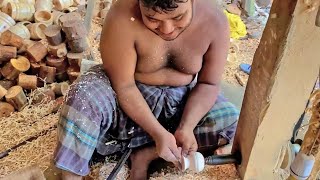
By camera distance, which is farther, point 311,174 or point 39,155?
point 39,155

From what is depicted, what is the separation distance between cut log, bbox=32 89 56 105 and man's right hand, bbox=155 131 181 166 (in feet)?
3.72

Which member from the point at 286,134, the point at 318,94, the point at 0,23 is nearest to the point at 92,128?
the point at 286,134

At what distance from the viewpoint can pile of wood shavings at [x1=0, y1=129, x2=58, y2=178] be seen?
6.60 feet

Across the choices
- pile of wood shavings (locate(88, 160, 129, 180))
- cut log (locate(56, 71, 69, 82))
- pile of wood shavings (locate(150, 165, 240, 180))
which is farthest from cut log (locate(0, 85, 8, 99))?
pile of wood shavings (locate(150, 165, 240, 180))

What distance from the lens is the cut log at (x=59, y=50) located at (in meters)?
2.44

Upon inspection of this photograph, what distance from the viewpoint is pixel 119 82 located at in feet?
5.19

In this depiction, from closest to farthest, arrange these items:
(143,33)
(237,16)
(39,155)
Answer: (143,33) → (39,155) → (237,16)

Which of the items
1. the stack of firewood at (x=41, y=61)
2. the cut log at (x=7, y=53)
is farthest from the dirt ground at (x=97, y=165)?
the cut log at (x=7, y=53)

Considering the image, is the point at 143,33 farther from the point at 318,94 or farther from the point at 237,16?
the point at 237,16

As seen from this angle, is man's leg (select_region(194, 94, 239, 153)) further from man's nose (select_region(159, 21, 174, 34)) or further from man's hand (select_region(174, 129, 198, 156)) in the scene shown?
man's nose (select_region(159, 21, 174, 34))

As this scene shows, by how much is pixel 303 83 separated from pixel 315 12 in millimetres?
228

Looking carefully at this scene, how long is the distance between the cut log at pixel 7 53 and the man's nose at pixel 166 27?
1.32 m

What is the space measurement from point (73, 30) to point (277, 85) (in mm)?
1420

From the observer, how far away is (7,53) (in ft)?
8.05
